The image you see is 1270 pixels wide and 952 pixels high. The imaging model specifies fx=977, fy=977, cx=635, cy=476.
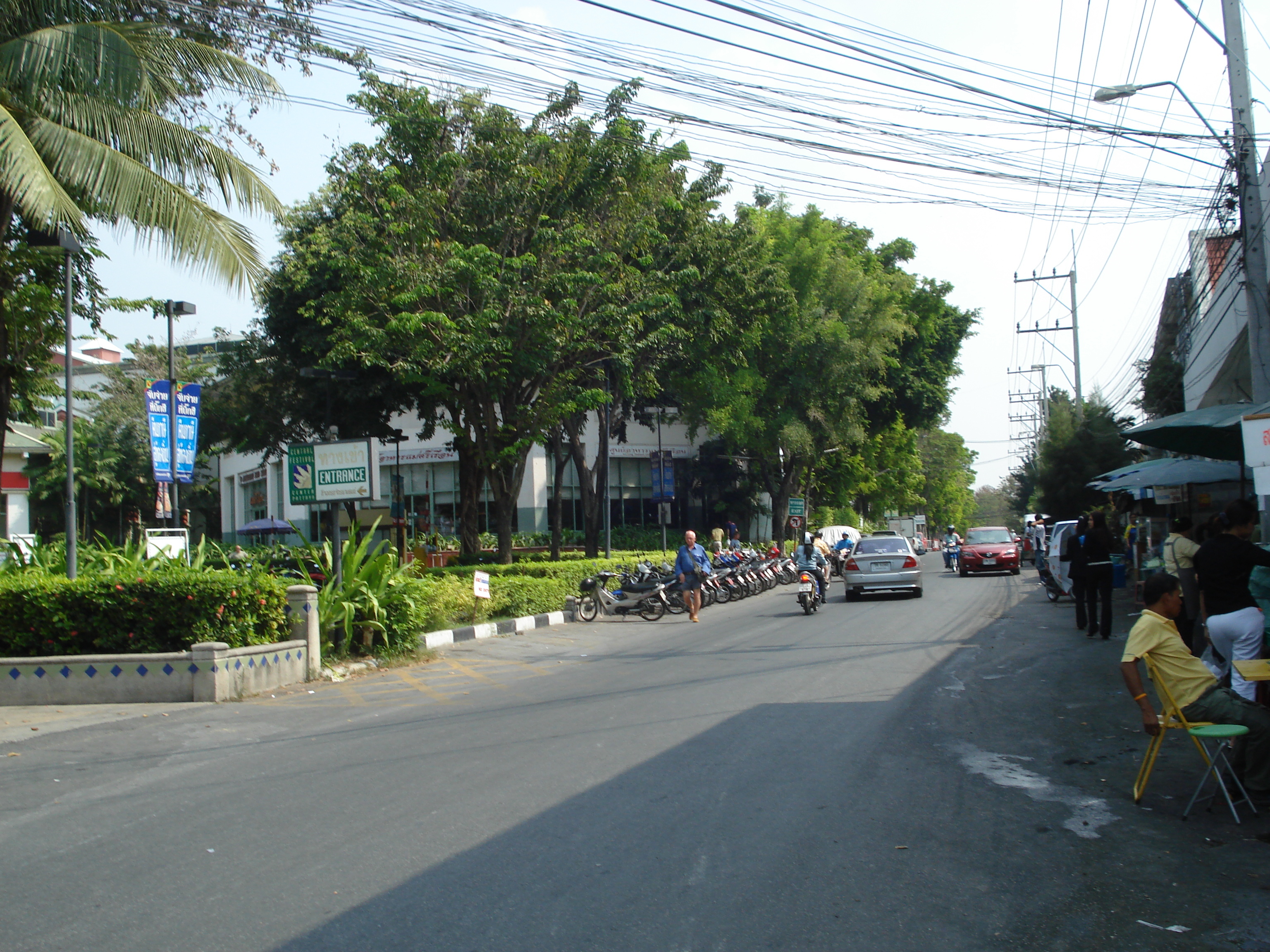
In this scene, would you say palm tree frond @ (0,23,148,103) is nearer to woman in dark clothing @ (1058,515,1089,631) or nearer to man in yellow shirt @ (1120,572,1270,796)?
man in yellow shirt @ (1120,572,1270,796)

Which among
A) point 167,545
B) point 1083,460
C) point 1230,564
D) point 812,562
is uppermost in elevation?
point 1083,460

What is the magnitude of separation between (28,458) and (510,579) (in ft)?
146

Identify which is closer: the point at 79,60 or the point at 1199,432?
the point at 79,60

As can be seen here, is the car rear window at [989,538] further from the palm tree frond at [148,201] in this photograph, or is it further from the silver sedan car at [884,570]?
the palm tree frond at [148,201]

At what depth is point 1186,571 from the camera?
11391 mm

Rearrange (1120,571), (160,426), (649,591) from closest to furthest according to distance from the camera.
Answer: (160,426)
(649,591)
(1120,571)

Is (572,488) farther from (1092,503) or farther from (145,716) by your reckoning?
(145,716)

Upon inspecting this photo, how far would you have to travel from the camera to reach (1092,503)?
127 ft

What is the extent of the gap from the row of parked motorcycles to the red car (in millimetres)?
9529

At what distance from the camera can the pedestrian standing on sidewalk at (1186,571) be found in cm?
1100

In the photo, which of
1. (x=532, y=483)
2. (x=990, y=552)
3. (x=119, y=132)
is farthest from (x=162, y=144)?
(x=532, y=483)

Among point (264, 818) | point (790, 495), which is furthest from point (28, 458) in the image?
point (264, 818)

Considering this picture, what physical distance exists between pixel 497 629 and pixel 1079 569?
962cm

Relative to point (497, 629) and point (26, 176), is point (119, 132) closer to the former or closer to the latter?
point (26, 176)
